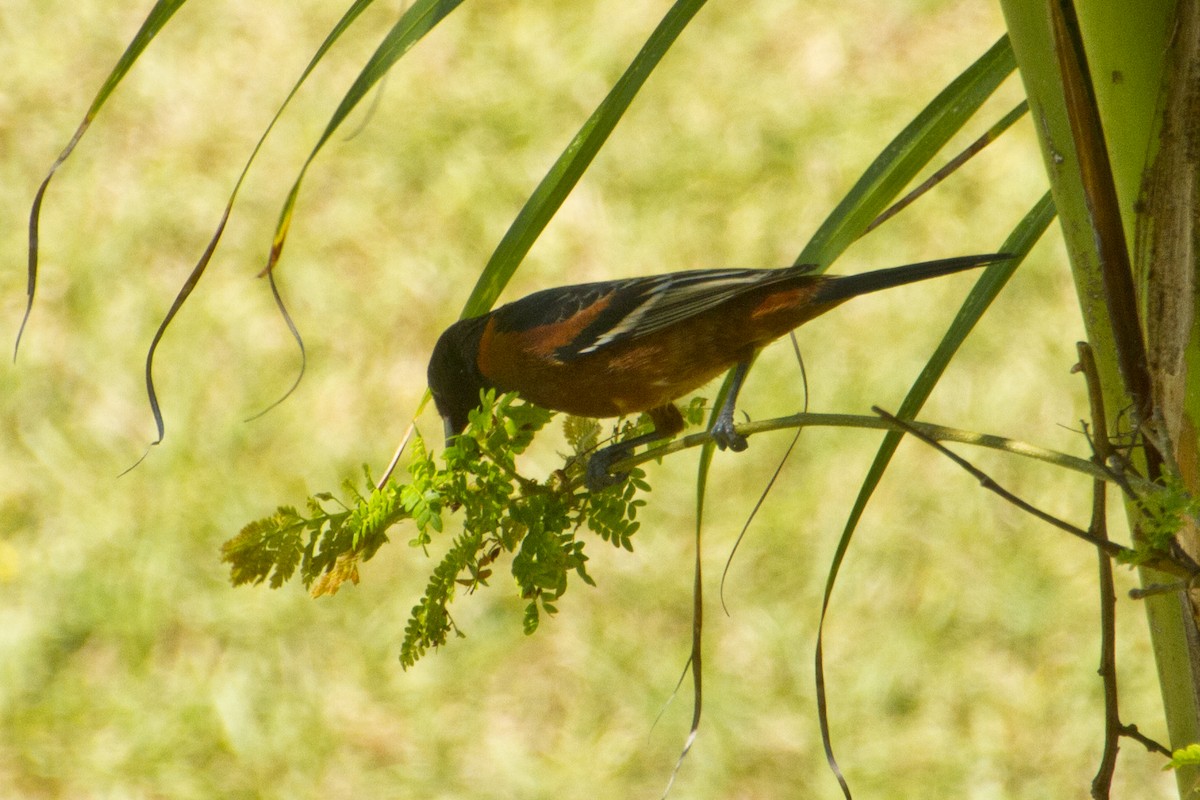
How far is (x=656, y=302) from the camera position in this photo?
3.21 meters

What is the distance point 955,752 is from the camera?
186 inches

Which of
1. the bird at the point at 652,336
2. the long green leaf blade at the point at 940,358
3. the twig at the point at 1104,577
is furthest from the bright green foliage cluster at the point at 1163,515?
the bird at the point at 652,336

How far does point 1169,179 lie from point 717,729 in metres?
3.57

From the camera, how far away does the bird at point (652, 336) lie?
309 cm

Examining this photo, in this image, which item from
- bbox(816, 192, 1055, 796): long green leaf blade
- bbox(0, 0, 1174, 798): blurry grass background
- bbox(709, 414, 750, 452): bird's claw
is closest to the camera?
bbox(816, 192, 1055, 796): long green leaf blade

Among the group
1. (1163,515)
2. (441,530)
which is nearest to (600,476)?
(441,530)

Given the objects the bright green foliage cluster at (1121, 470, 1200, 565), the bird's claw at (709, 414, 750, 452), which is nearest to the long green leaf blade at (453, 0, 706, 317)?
the bird's claw at (709, 414, 750, 452)

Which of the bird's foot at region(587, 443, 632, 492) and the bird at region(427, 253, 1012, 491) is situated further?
the bird at region(427, 253, 1012, 491)

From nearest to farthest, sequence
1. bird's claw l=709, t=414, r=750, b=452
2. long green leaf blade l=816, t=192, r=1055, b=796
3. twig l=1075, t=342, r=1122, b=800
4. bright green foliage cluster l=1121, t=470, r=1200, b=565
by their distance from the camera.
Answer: bright green foliage cluster l=1121, t=470, r=1200, b=565
twig l=1075, t=342, r=1122, b=800
long green leaf blade l=816, t=192, r=1055, b=796
bird's claw l=709, t=414, r=750, b=452

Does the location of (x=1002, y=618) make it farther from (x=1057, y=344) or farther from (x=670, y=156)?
(x=670, y=156)

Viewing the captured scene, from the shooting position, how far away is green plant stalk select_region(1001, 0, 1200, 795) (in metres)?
1.62

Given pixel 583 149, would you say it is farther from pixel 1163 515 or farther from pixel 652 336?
pixel 652 336

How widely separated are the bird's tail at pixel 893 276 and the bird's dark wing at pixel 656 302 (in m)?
0.10

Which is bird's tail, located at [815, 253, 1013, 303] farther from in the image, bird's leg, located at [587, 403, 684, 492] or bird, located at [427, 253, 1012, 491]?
bird's leg, located at [587, 403, 684, 492]
